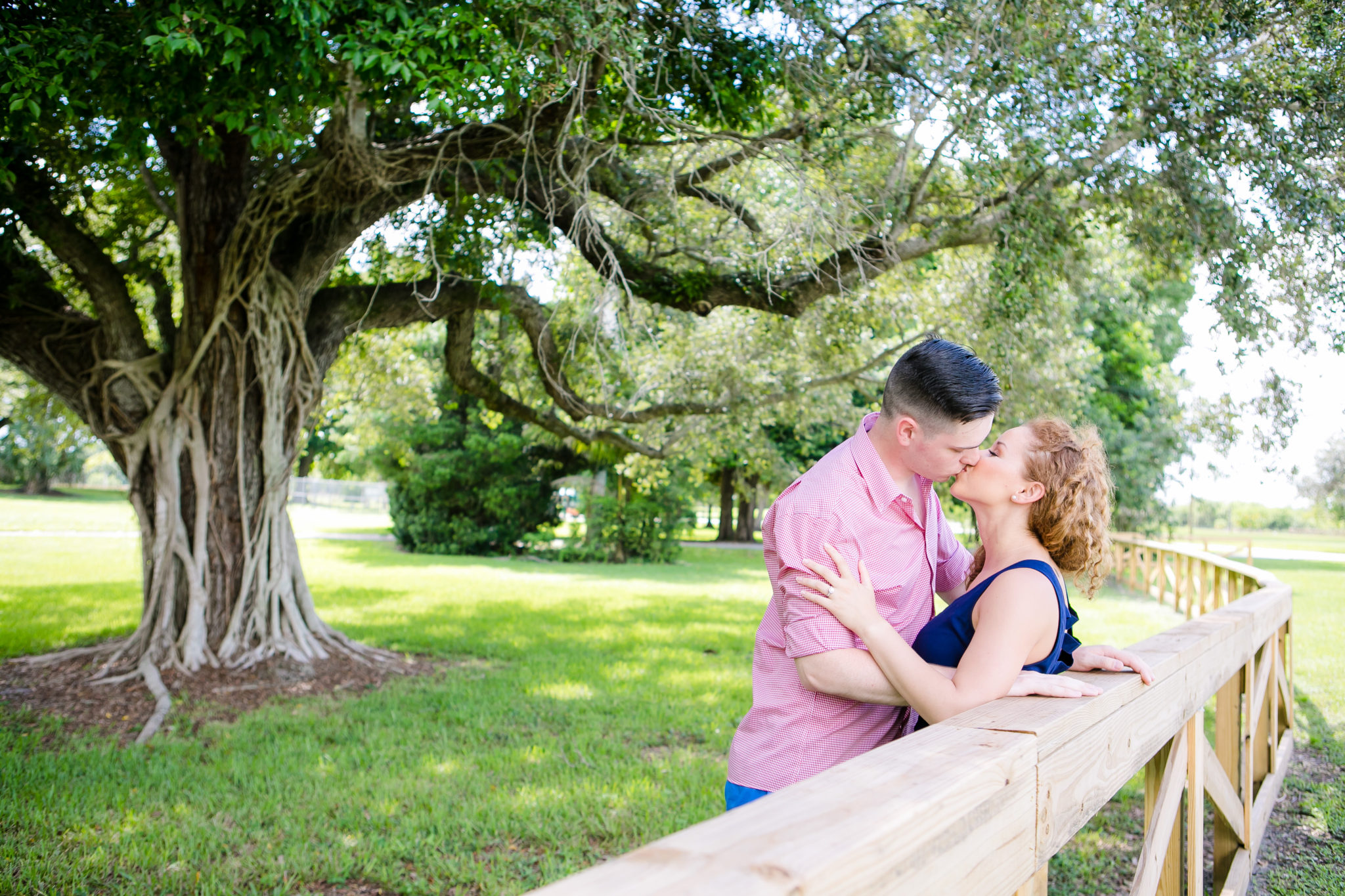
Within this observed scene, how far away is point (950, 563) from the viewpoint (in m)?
2.71

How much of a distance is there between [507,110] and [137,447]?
4.48m

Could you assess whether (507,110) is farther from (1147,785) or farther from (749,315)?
(749,315)

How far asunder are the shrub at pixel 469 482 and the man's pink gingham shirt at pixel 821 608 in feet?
63.5

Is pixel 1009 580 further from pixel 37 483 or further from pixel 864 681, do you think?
pixel 37 483

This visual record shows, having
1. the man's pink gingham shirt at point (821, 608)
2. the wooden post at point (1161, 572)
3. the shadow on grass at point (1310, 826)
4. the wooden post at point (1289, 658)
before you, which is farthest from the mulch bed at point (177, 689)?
the wooden post at point (1161, 572)

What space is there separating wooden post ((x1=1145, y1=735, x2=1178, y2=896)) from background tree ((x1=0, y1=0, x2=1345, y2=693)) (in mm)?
3841

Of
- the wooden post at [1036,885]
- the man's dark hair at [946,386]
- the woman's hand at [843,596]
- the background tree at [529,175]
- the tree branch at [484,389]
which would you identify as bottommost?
the wooden post at [1036,885]

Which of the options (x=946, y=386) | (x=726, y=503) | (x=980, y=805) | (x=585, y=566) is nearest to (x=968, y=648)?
(x=946, y=386)

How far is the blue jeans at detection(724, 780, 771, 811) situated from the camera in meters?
2.21

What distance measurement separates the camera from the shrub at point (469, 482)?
2161 cm

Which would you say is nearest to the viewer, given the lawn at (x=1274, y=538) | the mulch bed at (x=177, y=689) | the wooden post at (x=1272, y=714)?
the wooden post at (x=1272, y=714)

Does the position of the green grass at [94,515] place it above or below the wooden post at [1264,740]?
below

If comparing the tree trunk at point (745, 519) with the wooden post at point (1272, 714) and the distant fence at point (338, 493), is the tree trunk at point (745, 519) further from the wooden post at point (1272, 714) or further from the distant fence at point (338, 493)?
the distant fence at point (338, 493)

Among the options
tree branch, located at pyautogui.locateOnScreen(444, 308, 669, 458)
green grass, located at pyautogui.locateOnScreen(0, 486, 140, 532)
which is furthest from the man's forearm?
green grass, located at pyautogui.locateOnScreen(0, 486, 140, 532)
